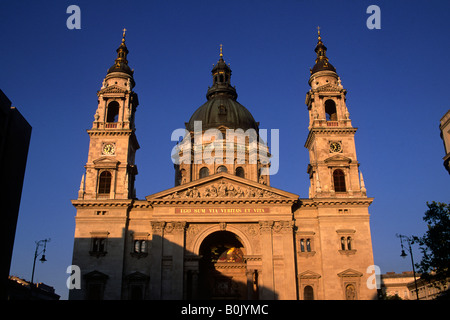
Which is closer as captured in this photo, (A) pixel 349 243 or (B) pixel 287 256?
(B) pixel 287 256

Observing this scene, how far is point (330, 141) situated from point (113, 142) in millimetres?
22387

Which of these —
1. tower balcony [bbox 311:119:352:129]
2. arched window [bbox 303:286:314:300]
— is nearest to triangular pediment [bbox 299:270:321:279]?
arched window [bbox 303:286:314:300]

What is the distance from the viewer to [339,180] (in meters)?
45.9

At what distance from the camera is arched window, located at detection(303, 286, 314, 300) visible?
41156 mm

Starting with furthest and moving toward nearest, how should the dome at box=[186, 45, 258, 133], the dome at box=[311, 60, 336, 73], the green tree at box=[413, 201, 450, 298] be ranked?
the dome at box=[186, 45, 258, 133] → the dome at box=[311, 60, 336, 73] → the green tree at box=[413, 201, 450, 298]

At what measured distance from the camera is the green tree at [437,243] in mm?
35594

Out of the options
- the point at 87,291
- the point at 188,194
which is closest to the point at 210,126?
the point at 188,194

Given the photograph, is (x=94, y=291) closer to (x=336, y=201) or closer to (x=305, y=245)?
(x=305, y=245)

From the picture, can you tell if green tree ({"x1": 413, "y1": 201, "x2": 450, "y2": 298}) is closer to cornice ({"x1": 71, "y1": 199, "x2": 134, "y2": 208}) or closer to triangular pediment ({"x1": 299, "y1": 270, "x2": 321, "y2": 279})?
triangular pediment ({"x1": 299, "y1": 270, "x2": 321, "y2": 279})

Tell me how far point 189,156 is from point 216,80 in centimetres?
1489

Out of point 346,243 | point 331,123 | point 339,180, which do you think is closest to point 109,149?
point 331,123

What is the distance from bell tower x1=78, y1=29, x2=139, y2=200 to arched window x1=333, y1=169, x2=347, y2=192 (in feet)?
67.6

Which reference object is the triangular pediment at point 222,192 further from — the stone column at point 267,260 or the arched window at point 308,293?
the arched window at point 308,293
